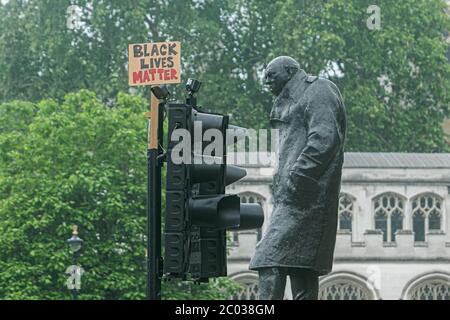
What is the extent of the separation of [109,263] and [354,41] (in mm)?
25792

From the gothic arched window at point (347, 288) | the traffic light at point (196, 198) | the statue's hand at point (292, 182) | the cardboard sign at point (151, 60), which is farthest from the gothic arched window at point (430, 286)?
the traffic light at point (196, 198)

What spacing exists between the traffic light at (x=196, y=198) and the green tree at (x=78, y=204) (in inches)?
1232

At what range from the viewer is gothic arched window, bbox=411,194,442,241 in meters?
61.0

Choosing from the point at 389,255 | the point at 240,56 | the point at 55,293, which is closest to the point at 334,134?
the point at 55,293

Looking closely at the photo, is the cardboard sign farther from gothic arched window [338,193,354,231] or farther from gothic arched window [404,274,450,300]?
gothic arched window [338,193,354,231]

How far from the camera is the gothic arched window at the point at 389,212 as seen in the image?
60938 millimetres

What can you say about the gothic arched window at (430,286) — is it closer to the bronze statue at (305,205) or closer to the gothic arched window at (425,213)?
the gothic arched window at (425,213)

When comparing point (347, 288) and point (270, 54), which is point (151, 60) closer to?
point (347, 288)

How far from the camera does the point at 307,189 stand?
15.9 metres

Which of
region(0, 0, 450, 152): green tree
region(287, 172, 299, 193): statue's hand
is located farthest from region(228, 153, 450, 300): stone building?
region(287, 172, 299, 193): statue's hand

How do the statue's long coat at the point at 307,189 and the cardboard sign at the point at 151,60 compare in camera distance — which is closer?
the statue's long coat at the point at 307,189

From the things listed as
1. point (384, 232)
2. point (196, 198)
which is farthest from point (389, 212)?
point (196, 198)

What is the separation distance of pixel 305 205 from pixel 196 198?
5.36 ft

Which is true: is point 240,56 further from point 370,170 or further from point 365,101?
point 370,170
